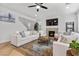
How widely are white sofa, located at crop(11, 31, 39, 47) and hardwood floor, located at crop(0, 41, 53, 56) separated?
8 cm

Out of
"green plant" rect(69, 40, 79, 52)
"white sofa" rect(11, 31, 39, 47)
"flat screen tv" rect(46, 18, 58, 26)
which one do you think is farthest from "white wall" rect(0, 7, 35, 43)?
"green plant" rect(69, 40, 79, 52)

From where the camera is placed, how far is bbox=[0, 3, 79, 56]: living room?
6.77 feet

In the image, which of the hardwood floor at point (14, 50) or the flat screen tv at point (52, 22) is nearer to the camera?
the hardwood floor at point (14, 50)

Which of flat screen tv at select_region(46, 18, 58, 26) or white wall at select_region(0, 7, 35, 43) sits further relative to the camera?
flat screen tv at select_region(46, 18, 58, 26)

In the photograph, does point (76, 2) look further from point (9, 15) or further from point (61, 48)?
point (9, 15)

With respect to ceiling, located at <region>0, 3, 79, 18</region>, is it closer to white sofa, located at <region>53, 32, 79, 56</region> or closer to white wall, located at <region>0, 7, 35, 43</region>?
white wall, located at <region>0, 7, 35, 43</region>

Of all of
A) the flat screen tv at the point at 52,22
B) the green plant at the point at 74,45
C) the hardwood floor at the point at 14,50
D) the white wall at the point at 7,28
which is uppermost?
the flat screen tv at the point at 52,22

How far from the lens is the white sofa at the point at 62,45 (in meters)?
2.07

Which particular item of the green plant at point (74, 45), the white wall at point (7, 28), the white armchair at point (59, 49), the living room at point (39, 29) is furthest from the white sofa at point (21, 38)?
the green plant at point (74, 45)

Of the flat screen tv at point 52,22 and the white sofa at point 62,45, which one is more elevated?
the flat screen tv at point 52,22

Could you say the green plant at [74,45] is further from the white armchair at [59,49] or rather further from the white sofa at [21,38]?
the white sofa at [21,38]

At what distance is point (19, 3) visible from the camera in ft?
6.89

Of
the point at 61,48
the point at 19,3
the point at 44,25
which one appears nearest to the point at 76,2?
the point at 44,25

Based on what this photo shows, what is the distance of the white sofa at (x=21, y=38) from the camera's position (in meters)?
2.08
